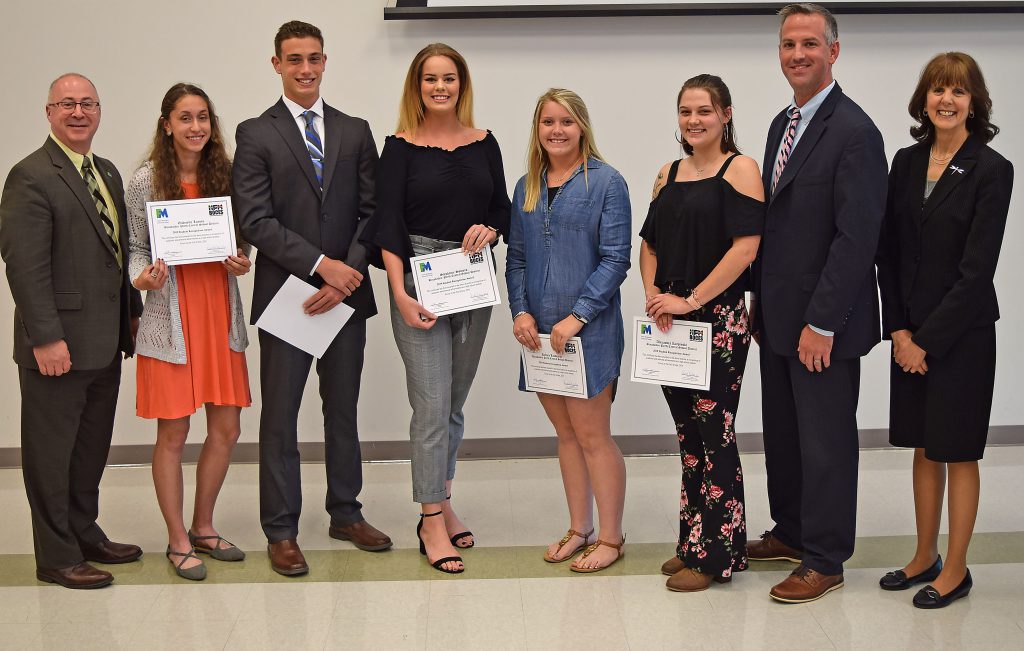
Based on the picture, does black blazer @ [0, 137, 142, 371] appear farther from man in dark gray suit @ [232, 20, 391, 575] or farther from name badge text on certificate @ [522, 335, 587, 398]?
name badge text on certificate @ [522, 335, 587, 398]

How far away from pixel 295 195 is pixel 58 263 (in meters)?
0.77

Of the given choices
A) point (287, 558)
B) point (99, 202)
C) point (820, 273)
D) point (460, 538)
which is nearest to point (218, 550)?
point (287, 558)

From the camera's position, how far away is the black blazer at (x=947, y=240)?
296 cm

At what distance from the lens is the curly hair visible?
131 inches

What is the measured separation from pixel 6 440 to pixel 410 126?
273cm

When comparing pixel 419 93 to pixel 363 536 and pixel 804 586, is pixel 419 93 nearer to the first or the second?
pixel 363 536

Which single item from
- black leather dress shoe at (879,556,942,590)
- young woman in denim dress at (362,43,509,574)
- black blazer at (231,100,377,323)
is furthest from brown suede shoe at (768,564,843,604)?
black blazer at (231,100,377,323)

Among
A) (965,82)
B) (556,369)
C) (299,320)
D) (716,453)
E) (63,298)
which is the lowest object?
(716,453)

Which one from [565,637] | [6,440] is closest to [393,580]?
[565,637]

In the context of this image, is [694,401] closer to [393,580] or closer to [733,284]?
[733,284]

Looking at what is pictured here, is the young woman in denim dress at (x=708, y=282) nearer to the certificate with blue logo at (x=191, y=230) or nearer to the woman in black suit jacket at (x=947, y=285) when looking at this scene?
the woman in black suit jacket at (x=947, y=285)

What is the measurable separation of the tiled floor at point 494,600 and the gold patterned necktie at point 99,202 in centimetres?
112

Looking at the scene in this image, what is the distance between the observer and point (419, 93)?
3.36 metres

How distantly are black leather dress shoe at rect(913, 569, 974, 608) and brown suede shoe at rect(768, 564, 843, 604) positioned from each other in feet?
0.81
